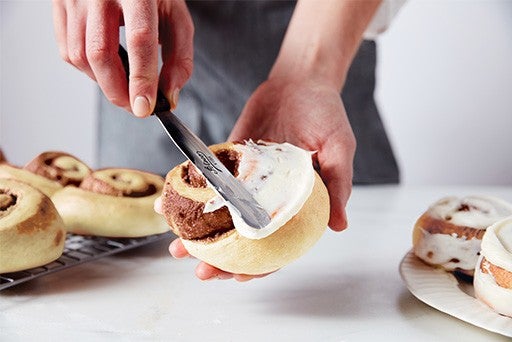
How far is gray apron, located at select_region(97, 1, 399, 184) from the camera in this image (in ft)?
5.21

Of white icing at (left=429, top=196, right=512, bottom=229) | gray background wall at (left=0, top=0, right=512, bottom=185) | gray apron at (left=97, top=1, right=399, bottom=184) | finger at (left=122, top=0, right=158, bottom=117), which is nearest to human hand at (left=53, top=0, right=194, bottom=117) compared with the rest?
finger at (left=122, top=0, right=158, bottom=117)

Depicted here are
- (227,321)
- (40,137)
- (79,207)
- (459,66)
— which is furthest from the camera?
(40,137)

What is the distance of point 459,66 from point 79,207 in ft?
6.08

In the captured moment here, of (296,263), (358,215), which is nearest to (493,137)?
(358,215)

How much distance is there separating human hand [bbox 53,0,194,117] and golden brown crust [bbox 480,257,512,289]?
0.40 meters

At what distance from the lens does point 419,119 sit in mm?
2650

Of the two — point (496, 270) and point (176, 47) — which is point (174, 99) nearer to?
point (176, 47)

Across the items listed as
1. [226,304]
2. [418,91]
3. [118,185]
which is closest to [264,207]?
[226,304]

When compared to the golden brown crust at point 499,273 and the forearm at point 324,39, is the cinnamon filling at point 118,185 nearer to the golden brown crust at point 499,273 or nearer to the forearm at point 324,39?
the forearm at point 324,39

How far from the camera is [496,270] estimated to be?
79 cm

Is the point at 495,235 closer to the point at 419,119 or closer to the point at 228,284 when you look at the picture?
the point at 228,284

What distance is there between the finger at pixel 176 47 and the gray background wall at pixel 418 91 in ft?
5.46

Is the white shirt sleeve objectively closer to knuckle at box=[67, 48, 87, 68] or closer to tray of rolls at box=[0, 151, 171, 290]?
tray of rolls at box=[0, 151, 171, 290]

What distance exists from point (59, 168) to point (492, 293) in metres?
0.65
